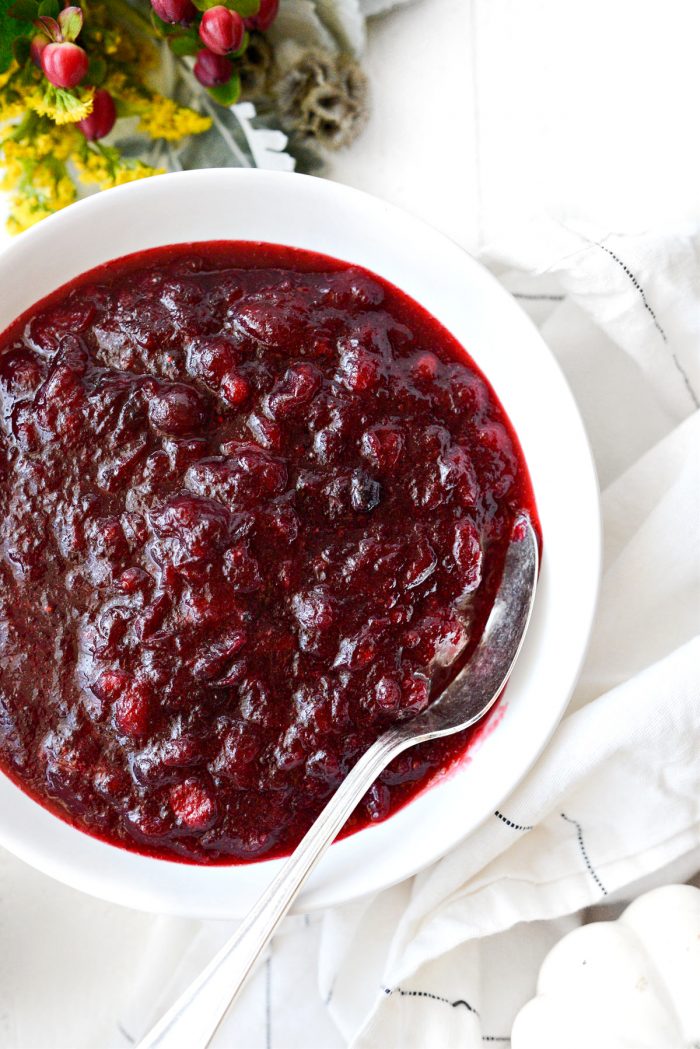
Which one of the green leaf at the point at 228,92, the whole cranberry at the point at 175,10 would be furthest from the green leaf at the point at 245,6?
the green leaf at the point at 228,92

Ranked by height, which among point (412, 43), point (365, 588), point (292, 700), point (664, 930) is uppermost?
point (412, 43)

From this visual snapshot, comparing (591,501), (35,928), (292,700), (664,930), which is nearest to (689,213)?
(591,501)

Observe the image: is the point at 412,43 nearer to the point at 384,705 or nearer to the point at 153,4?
the point at 153,4

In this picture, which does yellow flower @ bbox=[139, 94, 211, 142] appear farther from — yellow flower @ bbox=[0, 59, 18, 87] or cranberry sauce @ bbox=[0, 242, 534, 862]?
cranberry sauce @ bbox=[0, 242, 534, 862]

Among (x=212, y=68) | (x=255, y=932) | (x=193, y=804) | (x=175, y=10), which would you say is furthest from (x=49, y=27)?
(x=255, y=932)

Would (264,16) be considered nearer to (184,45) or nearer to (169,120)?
(184,45)

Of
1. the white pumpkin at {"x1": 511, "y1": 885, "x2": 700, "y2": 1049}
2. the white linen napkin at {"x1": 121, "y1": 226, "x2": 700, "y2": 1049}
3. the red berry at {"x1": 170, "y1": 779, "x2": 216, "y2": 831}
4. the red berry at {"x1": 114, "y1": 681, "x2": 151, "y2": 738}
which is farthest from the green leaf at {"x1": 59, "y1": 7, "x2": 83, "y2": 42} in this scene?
the white pumpkin at {"x1": 511, "y1": 885, "x2": 700, "y2": 1049}
